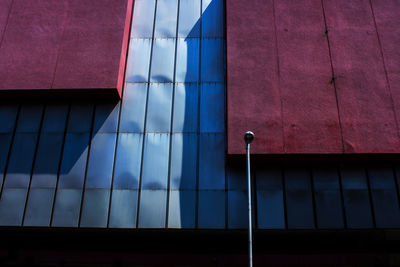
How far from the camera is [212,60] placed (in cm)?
1716

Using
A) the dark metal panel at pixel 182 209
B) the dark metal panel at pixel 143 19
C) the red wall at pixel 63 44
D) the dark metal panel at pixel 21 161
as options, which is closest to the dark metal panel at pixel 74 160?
the dark metal panel at pixel 21 161

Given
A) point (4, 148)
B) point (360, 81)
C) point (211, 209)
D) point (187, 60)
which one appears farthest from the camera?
point (187, 60)

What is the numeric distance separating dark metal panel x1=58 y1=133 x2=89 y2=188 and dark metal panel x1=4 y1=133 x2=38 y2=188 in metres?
1.44

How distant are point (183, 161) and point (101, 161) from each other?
348 cm

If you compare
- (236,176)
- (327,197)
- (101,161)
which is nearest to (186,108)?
(236,176)

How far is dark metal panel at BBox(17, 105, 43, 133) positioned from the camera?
15.9 metres

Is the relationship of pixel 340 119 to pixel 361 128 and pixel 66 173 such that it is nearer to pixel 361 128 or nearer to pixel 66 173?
pixel 361 128

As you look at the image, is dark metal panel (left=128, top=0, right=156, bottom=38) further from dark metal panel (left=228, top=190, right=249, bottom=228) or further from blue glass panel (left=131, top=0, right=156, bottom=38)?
dark metal panel (left=228, top=190, right=249, bottom=228)

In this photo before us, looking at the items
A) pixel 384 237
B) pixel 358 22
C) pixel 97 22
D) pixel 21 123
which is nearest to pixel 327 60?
pixel 358 22

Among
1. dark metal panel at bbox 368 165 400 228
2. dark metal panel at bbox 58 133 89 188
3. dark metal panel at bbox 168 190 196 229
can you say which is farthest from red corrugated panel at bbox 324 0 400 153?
dark metal panel at bbox 58 133 89 188

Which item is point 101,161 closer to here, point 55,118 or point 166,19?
point 55,118

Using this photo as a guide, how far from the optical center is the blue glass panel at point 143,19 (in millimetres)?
17953

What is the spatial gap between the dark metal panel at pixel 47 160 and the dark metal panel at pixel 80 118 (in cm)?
66

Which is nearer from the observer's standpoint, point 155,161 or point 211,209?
point 211,209
